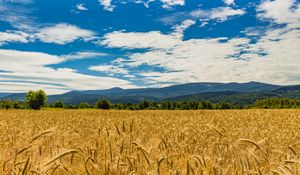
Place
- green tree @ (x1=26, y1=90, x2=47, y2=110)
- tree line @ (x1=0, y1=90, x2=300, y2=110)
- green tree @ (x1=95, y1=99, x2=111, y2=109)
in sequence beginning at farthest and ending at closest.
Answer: green tree @ (x1=95, y1=99, x2=111, y2=109) < tree line @ (x1=0, y1=90, x2=300, y2=110) < green tree @ (x1=26, y1=90, x2=47, y2=110)

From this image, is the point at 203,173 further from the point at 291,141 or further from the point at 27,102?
the point at 27,102

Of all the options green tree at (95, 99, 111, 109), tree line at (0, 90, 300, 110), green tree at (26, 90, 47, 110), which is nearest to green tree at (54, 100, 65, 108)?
tree line at (0, 90, 300, 110)

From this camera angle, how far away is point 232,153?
16.2 ft

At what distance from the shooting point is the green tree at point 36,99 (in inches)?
3836

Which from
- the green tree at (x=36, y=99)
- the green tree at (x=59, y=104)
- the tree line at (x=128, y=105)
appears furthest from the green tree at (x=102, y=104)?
the green tree at (x=36, y=99)

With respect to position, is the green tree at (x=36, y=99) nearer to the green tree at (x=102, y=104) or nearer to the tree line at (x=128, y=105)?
the tree line at (x=128, y=105)

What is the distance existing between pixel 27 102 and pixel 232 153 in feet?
326

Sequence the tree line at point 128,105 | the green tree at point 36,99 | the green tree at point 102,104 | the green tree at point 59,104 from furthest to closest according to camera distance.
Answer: the green tree at point 59,104
the green tree at point 102,104
the tree line at point 128,105
the green tree at point 36,99

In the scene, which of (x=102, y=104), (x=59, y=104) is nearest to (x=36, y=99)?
(x=59, y=104)

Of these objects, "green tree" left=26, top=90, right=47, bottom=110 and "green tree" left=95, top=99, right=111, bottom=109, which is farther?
"green tree" left=95, top=99, right=111, bottom=109

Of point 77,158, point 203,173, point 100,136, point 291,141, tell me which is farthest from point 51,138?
point 291,141

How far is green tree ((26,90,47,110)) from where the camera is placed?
3836 inches

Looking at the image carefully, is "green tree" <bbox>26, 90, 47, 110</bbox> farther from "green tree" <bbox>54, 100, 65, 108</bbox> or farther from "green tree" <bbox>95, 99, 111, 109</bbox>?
"green tree" <bbox>95, 99, 111, 109</bbox>

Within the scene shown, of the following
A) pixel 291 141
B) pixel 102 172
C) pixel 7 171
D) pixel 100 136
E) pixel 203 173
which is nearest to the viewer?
pixel 203 173
